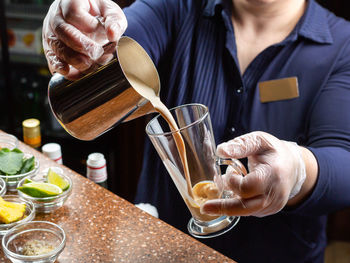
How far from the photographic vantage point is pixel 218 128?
4.77 feet

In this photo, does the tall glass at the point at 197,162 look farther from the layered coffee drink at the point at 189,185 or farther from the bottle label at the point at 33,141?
the bottle label at the point at 33,141

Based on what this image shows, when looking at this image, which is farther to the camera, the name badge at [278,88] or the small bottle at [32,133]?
the small bottle at [32,133]

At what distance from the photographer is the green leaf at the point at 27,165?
4.28 ft

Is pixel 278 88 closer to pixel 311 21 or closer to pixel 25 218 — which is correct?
pixel 311 21

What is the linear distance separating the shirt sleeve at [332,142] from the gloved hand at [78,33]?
0.57 m

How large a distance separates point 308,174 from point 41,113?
81.9 inches

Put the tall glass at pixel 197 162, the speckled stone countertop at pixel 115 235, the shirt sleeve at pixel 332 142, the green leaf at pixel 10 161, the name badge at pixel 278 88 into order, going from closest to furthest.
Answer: the tall glass at pixel 197 162 → the speckled stone countertop at pixel 115 235 → the shirt sleeve at pixel 332 142 → the green leaf at pixel 10 161 → the name badge at pixel 278 88

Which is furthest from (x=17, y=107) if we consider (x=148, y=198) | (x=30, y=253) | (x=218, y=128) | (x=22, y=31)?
(x=30, y=253)

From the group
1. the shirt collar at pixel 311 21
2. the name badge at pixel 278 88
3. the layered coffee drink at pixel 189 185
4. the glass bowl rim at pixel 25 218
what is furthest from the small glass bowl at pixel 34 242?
the shirt collar at pixel 311 21

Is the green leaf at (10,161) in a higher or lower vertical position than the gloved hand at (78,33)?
lower

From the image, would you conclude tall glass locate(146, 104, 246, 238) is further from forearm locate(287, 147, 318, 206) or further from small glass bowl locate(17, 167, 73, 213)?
small glass bowl locate(17, 167, 73, 213)

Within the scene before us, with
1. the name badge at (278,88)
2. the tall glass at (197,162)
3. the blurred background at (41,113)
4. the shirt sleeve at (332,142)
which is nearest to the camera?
the tall glass at (197,162)

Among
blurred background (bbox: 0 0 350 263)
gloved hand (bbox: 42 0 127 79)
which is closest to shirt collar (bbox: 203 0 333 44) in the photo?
gloved hand (bbox: 42 0 127 79)

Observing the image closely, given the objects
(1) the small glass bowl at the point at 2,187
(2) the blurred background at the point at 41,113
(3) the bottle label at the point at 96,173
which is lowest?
(2) the blurred background at the point at 41,113
